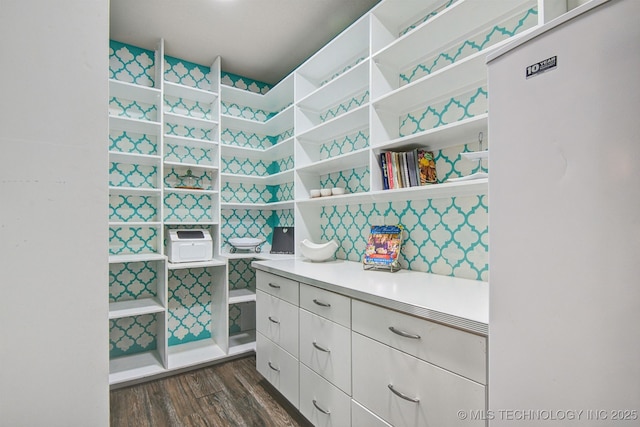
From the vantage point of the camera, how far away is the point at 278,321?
202 centimetres

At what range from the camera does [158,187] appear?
2.62 metres

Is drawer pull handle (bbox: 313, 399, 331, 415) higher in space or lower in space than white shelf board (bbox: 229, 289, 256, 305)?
lower

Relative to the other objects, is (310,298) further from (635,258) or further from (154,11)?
(154,11)

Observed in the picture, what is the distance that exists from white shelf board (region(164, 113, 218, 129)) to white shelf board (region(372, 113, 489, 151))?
1787 mm

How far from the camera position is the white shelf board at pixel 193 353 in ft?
8.31

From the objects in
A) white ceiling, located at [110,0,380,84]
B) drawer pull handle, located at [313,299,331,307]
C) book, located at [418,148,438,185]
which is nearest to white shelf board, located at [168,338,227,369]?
drawer pull handle, located at [313,299,331,307]

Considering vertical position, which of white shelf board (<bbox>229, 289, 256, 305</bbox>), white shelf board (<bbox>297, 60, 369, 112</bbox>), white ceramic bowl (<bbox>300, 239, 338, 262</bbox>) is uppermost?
white shelf board (<bbox>297, 60, 369, 112</bbox>)

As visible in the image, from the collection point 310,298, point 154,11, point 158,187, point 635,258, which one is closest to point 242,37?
point 154,11

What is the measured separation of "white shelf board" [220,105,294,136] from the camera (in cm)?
291

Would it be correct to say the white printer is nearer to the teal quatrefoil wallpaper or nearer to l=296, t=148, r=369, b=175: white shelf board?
the teal quatrefoil wallpaper

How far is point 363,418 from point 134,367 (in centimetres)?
206

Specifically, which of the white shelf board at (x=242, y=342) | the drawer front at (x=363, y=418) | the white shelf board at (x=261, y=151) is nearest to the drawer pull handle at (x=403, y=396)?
the drawer front at (x=363, y=418)

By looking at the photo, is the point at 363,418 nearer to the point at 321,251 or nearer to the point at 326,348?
the point at 326,348

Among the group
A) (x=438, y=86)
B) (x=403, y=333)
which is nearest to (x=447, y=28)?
(x=438, y=86)
